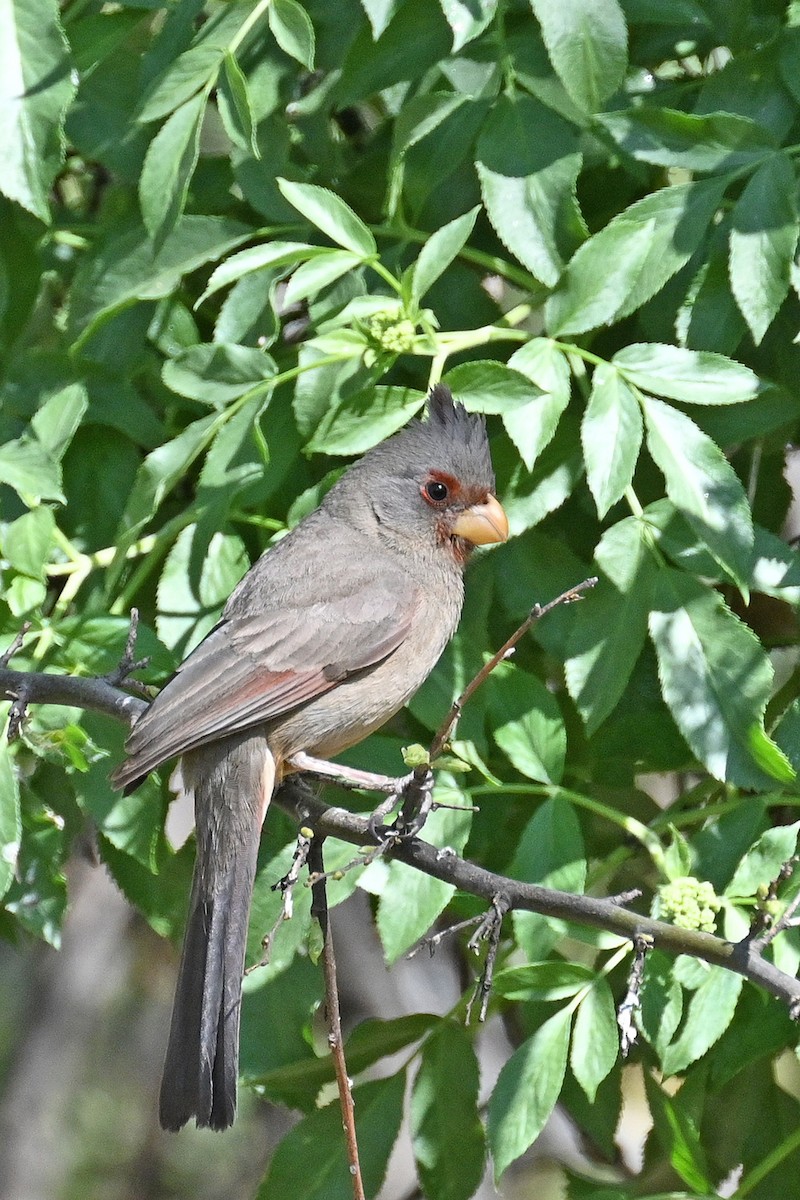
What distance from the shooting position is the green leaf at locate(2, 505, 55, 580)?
2697mm

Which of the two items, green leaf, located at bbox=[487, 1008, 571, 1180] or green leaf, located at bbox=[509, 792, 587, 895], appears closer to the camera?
green leaf, located at bbox=[487, 1008, 571, 1180]

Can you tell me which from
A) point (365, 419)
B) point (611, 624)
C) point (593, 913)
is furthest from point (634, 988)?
point (365, 419)

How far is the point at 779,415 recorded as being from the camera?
2613mm

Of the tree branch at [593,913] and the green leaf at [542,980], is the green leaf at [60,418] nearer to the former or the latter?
the tree branch at [593,913]

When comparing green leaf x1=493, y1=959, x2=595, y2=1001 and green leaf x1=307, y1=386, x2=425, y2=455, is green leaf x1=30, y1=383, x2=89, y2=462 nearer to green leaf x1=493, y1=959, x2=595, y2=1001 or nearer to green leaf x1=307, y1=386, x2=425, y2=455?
green leaf x1=307, y1=386, x2=425, y2=455

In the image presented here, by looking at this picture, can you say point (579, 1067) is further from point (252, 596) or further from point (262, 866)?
point (252, 596)

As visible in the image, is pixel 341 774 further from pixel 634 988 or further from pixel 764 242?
pixel 764 242

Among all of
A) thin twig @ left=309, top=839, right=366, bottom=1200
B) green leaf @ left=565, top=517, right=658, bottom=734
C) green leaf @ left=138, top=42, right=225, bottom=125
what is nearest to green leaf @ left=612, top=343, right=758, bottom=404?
green leaf @ left=565, top=517, right=658, bottom=734

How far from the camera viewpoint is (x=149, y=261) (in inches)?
111

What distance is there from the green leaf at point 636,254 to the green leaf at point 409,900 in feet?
2.95

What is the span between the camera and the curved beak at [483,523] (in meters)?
2.70

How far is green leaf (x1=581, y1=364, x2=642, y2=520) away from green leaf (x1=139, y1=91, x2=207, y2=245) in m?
0.83

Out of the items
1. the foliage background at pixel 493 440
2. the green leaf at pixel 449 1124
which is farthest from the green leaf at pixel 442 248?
the green leaf at pixel 449 1124

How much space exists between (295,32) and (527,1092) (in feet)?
6.12
